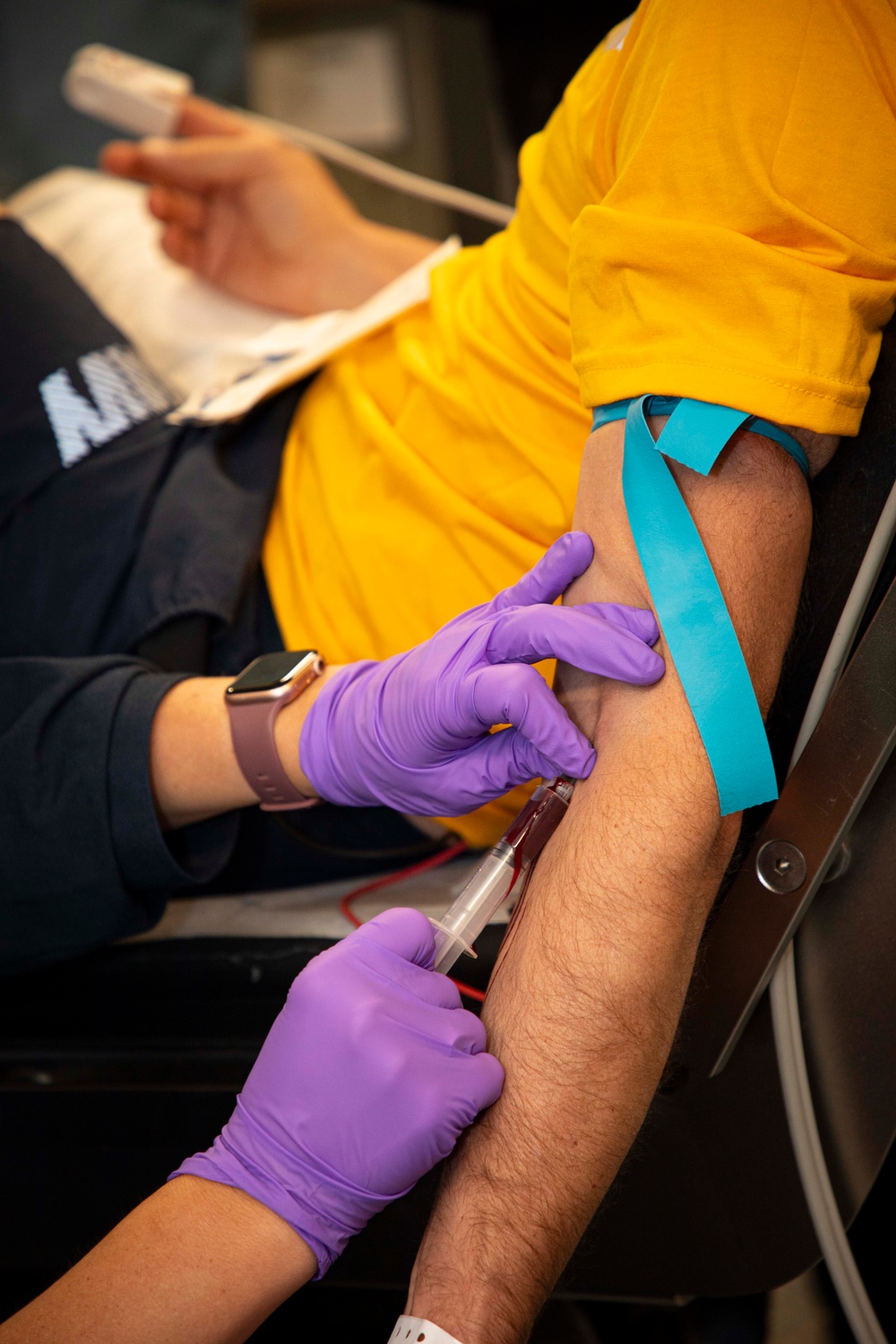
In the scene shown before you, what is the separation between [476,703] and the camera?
77cm

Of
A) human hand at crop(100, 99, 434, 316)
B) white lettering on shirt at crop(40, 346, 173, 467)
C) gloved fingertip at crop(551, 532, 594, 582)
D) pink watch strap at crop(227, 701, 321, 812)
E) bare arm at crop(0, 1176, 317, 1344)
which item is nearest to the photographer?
bare arm at crop(0, 1176, 317, 1344)

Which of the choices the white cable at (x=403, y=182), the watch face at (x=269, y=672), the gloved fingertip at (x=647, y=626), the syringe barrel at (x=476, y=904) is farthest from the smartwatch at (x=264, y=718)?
the white cable at (x=403, y=182)

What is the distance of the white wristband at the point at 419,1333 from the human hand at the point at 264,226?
5.32 feet

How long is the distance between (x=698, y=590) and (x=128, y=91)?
6.60 feet

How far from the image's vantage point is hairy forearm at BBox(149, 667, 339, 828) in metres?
0.94

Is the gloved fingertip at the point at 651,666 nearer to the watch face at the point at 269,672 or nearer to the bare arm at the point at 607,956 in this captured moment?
the bare arm at the point at 607,956

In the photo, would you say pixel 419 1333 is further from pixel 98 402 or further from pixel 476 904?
pixel 98 402

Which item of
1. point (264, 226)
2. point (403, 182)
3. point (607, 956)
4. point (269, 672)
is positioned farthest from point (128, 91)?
point (607, 956)

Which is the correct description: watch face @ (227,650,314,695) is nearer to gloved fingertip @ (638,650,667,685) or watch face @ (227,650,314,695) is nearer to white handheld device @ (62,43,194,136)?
gloved fingertip @ (638,650,667,685)

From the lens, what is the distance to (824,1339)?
116cm

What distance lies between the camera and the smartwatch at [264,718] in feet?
3.03

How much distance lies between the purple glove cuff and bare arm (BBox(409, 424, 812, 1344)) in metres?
0.06

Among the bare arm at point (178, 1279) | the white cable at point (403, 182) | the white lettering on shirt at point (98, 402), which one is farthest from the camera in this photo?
the white cable at point (403, 182)

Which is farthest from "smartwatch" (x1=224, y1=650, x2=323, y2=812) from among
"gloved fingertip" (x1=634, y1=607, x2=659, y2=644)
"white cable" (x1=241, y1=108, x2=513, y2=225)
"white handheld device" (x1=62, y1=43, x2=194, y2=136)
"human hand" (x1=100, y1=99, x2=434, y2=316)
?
"white handheld device" (x1=62, y1=43, x2=194, y2=136)
